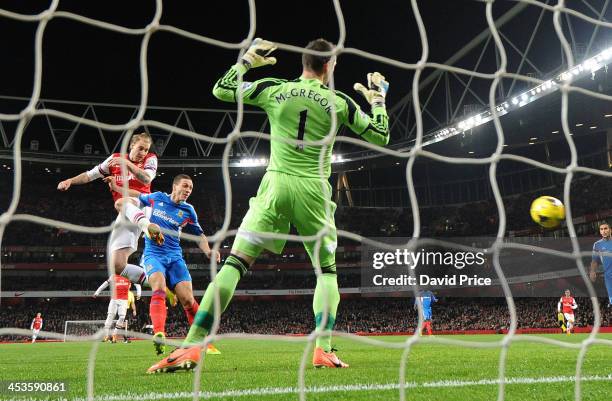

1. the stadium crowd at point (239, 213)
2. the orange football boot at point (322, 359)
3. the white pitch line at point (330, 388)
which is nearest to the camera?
the white pitch line at point (330, 388)

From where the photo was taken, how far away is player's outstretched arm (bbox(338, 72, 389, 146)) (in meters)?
3.52

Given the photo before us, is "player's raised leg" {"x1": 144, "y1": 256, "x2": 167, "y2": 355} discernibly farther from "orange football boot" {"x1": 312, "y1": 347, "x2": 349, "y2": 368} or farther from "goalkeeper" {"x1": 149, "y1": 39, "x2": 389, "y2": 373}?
"orange football boot" {"x1": 312, "y1": 347, "x2": 349, "y2": 368}

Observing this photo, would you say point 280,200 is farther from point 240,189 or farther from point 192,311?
point 240,189

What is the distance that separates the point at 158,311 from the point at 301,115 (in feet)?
8.70

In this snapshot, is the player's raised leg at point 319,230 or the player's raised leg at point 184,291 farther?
the player's raised leg at point 184,291

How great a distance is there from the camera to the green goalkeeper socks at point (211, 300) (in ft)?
10.8

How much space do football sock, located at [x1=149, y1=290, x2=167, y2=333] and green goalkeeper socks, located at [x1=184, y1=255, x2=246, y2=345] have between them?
5.97 feet

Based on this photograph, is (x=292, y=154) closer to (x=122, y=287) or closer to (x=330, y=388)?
(x=330, y=388)

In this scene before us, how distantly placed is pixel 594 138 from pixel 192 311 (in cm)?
2884

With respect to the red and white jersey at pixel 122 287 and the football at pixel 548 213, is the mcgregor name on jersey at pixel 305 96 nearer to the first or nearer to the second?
the football at pixel 548 213

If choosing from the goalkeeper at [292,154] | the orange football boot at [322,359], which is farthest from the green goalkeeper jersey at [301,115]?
the orange football boot at [322,359]

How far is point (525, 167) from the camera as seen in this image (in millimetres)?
33438

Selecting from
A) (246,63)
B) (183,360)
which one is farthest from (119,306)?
(246,63)

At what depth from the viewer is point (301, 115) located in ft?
11.8
